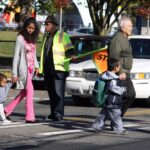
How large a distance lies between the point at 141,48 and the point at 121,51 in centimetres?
605

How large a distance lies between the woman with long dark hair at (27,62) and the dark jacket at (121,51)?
1.72 m

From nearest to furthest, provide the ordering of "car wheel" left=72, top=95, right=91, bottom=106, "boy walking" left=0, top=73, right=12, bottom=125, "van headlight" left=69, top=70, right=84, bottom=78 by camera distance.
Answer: "boy walking" left=0, top=73, right=12, bottom=125
"van headlight" left=69, top=70, right=84, bottom=78
"car wheel" left=72, top=95, right=91, bottom=106

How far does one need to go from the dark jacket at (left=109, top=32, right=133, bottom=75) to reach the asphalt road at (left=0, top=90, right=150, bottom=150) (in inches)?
43.1

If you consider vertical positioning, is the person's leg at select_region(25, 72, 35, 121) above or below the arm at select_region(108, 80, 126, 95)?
below

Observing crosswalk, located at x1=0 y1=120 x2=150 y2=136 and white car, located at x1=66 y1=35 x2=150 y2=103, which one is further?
white car, located at x1=66 y1=35 x2=150 y2=103

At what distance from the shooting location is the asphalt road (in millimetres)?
9794

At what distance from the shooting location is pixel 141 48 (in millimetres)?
17141

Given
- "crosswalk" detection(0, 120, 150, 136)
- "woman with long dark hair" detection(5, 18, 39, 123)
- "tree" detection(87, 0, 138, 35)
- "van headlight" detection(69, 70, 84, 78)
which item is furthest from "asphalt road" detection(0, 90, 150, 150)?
"tree" detection(87, 0, 138, 35)

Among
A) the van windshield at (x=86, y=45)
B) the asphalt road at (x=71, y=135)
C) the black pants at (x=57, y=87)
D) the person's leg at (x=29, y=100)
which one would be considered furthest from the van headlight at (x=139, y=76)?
the person's leg at (x=29, y=100)

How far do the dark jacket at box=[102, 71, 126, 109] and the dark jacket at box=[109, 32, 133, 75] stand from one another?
285 mm

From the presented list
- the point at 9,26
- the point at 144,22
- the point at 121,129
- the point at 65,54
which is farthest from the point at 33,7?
the point at 9,26

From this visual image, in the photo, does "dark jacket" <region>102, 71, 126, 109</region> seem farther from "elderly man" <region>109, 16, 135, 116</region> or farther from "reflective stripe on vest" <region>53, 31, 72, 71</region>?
"reflective stripe on vest" <region>53, 31, 72, 71</region>

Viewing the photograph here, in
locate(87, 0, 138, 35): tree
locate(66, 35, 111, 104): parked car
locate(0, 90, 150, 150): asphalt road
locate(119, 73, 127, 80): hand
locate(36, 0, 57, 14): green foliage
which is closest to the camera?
locate(0, 90, 150, 150): asphalt road

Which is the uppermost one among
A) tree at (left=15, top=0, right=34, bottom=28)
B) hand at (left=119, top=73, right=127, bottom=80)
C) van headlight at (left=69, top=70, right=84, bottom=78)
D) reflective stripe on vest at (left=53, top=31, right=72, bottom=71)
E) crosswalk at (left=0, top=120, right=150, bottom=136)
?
tree at (left=15, top=0, right=34, bottom=28)
